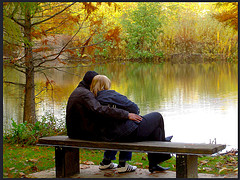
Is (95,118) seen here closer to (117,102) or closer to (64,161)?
(117,102)

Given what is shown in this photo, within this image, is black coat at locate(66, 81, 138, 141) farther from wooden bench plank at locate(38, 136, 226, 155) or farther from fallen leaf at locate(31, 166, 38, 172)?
fallen leaf at locate(31, 166, 38, 172)

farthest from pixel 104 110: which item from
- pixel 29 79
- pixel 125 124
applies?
pixel 29 79

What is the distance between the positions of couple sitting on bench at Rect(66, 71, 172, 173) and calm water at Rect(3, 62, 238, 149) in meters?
2.96

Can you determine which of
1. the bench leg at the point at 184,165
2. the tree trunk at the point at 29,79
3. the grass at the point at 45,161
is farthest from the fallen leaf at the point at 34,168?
the tree trunk at the point at 29,79

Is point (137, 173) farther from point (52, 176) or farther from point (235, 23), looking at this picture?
point (235, 23)

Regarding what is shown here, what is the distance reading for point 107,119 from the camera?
381 centimetres

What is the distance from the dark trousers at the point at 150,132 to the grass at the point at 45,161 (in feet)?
2.19

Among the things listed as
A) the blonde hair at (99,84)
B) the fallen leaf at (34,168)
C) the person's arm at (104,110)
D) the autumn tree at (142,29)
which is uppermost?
the autumn tree at (142,29)

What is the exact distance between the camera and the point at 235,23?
10016mm

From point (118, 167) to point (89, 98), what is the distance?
0.81 metres

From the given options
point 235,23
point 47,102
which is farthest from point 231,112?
point 47,102

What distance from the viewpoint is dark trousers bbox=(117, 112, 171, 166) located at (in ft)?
12.4

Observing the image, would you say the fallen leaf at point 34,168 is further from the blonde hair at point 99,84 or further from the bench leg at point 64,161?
the blonde hair at point 99,84

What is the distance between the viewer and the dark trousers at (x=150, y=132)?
379 centimetres
